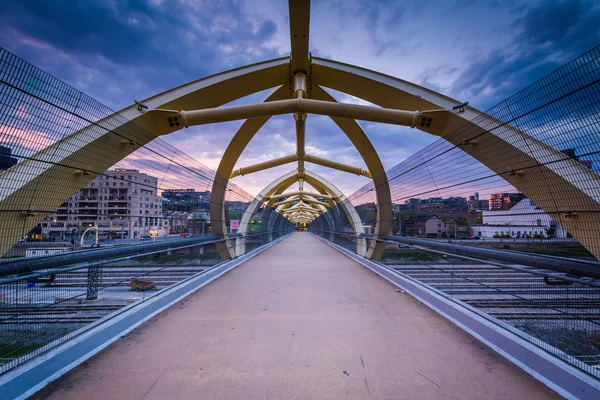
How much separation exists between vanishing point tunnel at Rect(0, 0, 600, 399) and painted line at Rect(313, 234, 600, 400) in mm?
16

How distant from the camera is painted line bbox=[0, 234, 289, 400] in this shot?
6.10ft

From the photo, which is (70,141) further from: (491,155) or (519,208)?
(491,155)

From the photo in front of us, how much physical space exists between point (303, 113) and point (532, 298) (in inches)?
209

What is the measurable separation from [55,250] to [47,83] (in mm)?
2330

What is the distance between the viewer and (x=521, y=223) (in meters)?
3.56

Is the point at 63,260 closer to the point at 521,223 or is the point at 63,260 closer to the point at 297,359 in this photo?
the point at 297,359

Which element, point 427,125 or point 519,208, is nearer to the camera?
point 519,208

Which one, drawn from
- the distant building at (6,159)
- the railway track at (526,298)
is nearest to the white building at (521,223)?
the railway track at (526,298)

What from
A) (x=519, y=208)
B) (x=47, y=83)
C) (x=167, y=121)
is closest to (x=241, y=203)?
(x=167, y=121)

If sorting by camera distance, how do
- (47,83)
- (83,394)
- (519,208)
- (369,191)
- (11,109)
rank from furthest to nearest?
(369,191), (519,208), (47,83), (11,109), (83,394)

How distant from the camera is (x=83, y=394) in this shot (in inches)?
75.2

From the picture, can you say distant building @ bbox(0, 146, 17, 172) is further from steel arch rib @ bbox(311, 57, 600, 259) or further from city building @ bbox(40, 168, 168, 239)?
steel arch rib @ bbox(311, 57, 600, 259)

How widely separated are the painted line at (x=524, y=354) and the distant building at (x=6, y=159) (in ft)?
17.2

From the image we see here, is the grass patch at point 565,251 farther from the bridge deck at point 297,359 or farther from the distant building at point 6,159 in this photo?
the distant building at point 6,159
